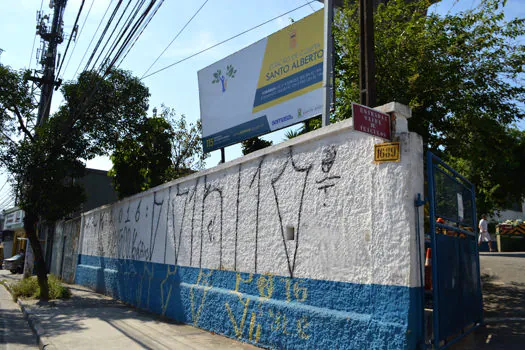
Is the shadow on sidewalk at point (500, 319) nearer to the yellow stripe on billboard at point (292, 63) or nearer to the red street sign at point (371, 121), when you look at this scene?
the red street sign at point (371, 121)

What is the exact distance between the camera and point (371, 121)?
4785 mm

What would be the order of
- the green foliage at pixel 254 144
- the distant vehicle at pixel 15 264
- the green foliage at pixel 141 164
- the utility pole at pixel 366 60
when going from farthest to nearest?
the distant vehicle at pixel 15 264 < the green foliage at pixel 141 164 < the green foliage at pixel 254 144 < the utility pole at pixel 366 60

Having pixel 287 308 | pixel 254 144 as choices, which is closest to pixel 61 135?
pixel 254 144

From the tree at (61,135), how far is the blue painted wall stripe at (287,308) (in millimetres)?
5768

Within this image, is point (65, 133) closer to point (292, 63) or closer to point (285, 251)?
point (292, 63)

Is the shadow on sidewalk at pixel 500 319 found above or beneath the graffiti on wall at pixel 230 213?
beneath

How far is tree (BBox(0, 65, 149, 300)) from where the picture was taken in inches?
530

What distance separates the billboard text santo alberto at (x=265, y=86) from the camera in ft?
31.9

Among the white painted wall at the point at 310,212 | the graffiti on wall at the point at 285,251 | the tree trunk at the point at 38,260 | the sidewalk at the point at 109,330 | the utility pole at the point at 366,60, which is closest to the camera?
the white painted wall at the point at 310,212

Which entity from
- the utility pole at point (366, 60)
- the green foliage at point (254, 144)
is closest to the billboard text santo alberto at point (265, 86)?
the green foliage at point (254, 144)

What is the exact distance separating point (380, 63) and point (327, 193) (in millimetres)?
3942

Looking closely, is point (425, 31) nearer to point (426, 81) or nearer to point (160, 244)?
point (426, 81)

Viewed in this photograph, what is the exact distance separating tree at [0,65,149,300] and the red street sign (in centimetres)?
1052

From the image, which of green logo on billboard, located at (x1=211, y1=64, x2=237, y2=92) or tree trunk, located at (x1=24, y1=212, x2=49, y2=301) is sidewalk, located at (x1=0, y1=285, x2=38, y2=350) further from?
green logo on billboard, located at (x1=211, y1=64, x2=237, y2=92)
